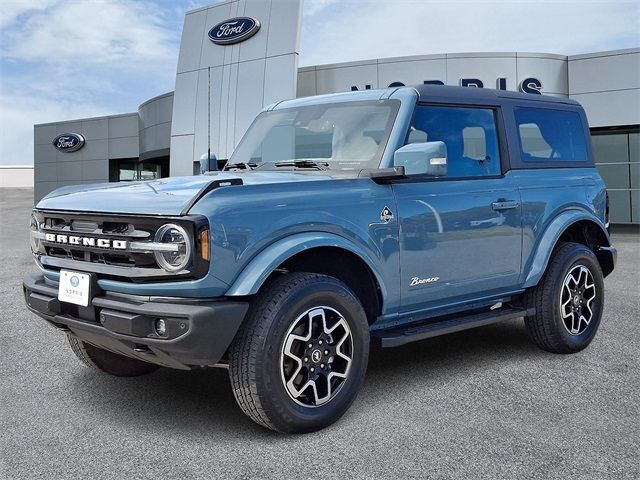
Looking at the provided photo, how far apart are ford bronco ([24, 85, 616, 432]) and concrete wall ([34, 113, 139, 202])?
97.6 ft

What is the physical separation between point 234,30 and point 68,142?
59.1ft

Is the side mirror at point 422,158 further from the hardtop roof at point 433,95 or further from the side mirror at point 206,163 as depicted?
the side mirror at point 206,163

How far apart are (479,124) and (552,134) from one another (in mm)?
952

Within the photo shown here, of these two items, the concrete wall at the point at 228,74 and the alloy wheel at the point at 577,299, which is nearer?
the alloy wheel at the point at 577,299

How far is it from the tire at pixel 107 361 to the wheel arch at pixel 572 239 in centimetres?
287

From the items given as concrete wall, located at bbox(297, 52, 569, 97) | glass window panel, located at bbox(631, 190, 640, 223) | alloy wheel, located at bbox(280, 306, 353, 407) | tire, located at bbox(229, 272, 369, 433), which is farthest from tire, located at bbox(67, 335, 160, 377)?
glass window panel, located at bbox(631, 190, 640, 223)

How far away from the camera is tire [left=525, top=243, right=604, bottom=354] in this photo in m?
4.59

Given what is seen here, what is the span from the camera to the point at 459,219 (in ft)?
12.9

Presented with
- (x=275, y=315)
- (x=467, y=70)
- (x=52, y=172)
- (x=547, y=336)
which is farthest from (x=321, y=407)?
(x=52, y=172)

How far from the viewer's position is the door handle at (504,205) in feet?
13.7

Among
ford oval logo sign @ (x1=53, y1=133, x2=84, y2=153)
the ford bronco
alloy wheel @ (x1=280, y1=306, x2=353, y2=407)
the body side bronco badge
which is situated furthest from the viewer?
ford oval logo sign @ (x1=53, y1=133, x2=84, y2=153)

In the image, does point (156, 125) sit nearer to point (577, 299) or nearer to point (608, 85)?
point (608, 85)

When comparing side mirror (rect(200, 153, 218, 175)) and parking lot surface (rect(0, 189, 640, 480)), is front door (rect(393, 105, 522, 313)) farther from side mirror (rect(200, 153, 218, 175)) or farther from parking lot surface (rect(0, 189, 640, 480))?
side mirror (rect(200, 153, 218, 175))

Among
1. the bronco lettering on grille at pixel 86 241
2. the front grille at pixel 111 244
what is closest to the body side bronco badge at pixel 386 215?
the front grille at pixel 111 244
